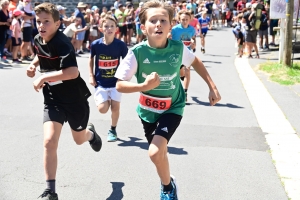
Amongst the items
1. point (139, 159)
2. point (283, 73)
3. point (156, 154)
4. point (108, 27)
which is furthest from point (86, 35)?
point (156, 154)

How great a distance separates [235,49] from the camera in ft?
66.6

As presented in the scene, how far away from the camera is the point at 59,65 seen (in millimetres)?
4617

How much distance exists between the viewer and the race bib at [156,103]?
4324mm

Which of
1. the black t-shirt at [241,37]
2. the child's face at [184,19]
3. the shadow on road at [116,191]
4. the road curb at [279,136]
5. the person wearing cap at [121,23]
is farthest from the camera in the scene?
the person wearing cap at [121,23]

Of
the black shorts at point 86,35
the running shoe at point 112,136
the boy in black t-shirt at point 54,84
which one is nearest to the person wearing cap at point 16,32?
the black shorts at point 86,35

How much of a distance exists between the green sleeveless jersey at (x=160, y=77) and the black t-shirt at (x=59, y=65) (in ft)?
2.23

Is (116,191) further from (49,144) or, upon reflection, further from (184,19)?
(184,19)

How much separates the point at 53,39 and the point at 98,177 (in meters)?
1.56

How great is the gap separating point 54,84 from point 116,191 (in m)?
1.21

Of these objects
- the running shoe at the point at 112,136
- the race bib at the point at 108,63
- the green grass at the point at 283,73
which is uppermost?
the race bib at the point at 108,63

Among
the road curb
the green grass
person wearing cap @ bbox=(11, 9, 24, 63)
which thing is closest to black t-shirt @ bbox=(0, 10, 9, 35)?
person wearing cap @ bbox=(11, 9, 24, 63)

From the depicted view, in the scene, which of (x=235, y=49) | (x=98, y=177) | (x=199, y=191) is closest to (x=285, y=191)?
(x=199, y=191)

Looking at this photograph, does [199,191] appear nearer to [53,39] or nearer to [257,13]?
[53,39]

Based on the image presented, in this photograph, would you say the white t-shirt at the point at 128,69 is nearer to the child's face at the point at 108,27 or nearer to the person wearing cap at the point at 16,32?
the child's face at the point at 108,27
